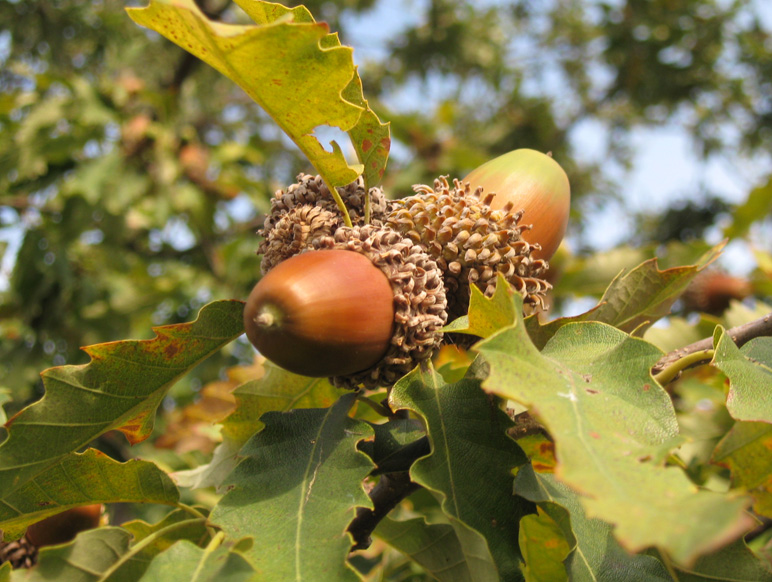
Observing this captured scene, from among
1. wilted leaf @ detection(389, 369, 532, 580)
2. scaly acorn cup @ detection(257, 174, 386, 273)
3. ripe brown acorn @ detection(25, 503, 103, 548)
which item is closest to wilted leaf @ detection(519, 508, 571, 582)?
wilted leaf @ detection(389, 369, 532, 580)

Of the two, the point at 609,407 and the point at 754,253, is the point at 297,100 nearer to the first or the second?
the point at 609,407

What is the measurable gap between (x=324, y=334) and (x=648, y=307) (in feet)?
1.87

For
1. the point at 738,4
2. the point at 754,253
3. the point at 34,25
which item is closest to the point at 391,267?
the point at 754,253

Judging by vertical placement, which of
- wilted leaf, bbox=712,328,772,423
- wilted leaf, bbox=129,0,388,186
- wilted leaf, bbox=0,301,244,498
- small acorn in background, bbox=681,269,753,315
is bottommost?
small acorn in background, bbox=681,269,753,315

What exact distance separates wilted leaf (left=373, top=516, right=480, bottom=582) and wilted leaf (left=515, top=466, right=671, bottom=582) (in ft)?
0.53

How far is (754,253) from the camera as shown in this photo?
2381 millimetres

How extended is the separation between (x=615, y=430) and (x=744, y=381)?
0.26 meters

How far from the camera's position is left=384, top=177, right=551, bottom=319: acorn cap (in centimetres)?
93

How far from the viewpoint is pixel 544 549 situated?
91 cm

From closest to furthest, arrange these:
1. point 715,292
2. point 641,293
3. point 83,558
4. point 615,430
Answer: point 615,430
point 83,558
point 641,293
point 715,292

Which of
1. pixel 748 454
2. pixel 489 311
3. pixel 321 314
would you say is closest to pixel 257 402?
pixel 321 314

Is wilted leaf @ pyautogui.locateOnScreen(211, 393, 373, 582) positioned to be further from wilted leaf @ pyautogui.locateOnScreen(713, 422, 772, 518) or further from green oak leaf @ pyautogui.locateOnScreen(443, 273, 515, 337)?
wilted leaf @ pyautogui.locateOnScreen(713, 422, 772, 518)

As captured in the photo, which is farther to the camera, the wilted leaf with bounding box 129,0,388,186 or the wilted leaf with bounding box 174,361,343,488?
the wilted leaf with bounding box 174,361,343,488

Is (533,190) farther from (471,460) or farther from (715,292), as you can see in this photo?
(715,292)
